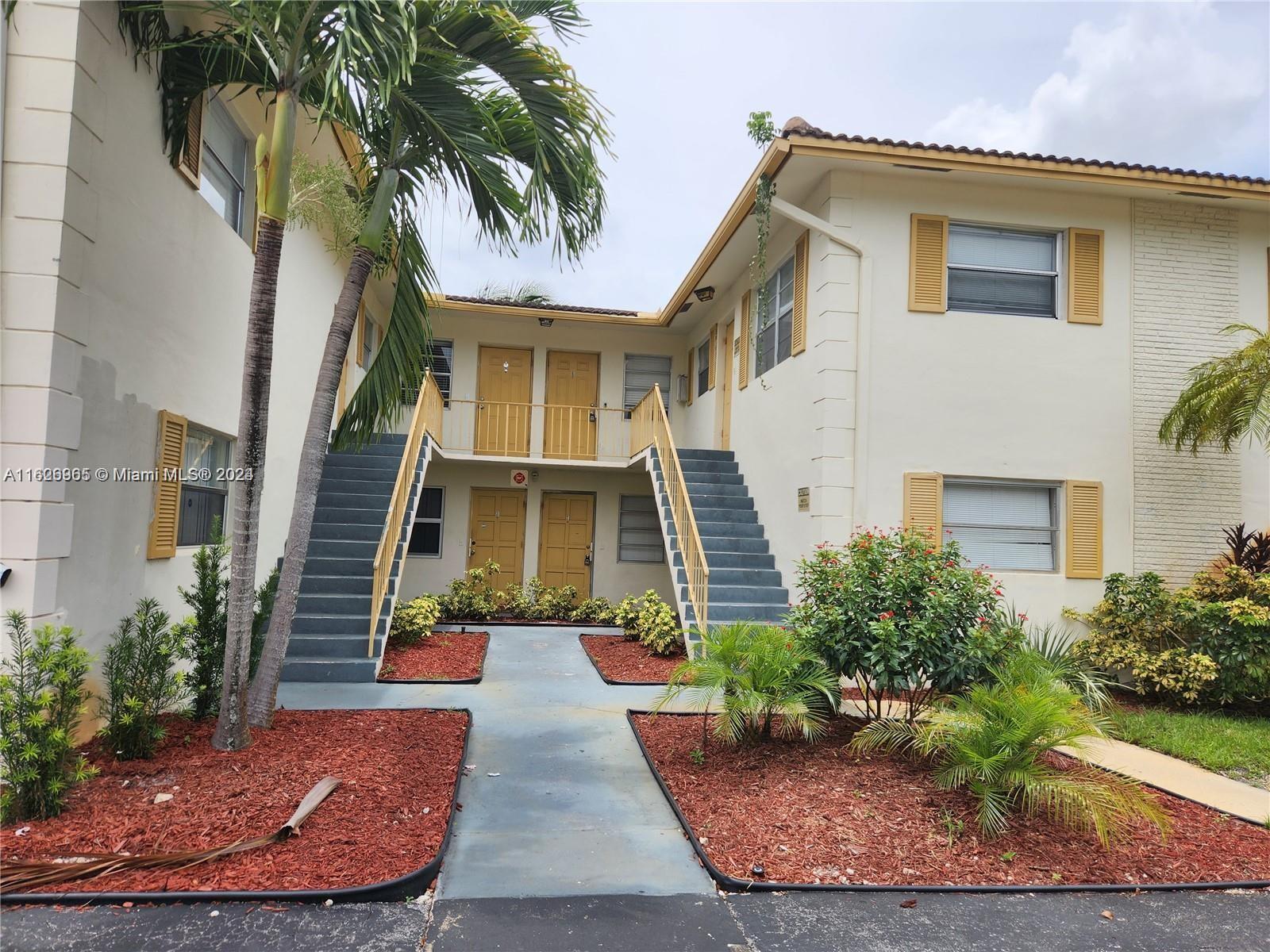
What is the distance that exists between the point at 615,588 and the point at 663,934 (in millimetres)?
10487

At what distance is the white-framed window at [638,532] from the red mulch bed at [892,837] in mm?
8563

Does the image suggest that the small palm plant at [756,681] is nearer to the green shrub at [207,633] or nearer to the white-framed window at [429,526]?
the green shrub at [207,633]

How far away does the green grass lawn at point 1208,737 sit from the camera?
17.9 feet

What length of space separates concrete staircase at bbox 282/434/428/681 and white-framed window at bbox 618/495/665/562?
4134 millimetres

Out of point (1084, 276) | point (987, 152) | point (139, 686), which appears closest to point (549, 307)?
point (987, 152)

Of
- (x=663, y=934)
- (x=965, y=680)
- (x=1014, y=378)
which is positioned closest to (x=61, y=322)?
(x=663, y=934)

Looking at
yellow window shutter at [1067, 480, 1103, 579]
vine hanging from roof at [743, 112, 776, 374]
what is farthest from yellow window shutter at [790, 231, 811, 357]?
yellow window shutter at [1067, 480, 1103, 579]

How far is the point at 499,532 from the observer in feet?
43.6

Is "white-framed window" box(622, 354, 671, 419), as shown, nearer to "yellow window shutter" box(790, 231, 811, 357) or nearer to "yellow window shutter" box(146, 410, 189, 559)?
"yellow window shutter" box(790, 231, 811, 357)

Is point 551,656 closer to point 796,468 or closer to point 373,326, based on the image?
point 796,468

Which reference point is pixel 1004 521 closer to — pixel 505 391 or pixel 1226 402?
pixel 1226 402

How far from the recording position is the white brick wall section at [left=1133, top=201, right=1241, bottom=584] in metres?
8.16

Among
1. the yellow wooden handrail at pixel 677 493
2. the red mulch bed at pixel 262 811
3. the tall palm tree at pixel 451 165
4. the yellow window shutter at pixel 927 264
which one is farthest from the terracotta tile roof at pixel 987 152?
the red mulch bed at pixel 262 811

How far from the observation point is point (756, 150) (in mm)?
8383
